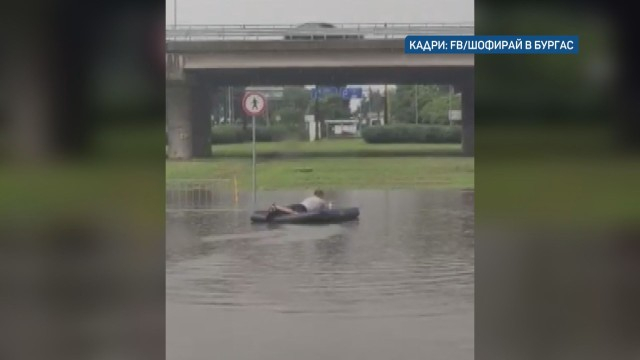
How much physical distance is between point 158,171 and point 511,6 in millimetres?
1714

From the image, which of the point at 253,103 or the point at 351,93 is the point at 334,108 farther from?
the point at 253,103

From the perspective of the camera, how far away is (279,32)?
11.0ft

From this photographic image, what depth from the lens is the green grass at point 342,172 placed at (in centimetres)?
342

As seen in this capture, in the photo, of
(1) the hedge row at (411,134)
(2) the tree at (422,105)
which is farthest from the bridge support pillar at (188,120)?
(2) the tree at (422,105)

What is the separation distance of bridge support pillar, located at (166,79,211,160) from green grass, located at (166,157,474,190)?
69 mm

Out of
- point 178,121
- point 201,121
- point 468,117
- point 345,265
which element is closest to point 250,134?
point 201,121

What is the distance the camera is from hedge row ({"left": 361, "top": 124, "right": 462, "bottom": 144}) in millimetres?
3458

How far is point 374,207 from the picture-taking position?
3.41m

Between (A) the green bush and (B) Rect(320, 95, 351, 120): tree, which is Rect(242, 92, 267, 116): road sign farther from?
(B) Rect(320, 95, 351, 120): tree

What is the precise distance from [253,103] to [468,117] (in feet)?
3.35

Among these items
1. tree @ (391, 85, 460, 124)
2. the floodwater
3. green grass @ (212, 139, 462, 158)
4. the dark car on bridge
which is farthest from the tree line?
the floodwater

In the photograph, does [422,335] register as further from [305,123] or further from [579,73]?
[579,73]

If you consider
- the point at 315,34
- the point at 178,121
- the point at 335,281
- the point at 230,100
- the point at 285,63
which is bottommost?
the point at 335,281

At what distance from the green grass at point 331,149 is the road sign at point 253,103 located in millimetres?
155
